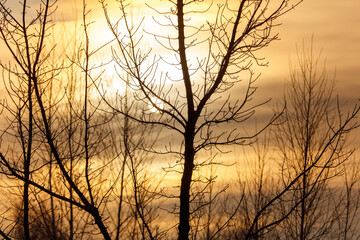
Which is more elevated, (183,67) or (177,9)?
(177,9)

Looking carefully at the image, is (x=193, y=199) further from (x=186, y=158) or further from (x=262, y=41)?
(x=262, y=41)

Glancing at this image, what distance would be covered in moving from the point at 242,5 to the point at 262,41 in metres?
0.51

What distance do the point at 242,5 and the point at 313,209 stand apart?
33.9 ft

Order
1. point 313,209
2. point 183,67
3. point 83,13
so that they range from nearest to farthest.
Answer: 1. point 83,13
2. point 183,67
3. point 313,209

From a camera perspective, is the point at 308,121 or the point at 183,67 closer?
the point at 183,67

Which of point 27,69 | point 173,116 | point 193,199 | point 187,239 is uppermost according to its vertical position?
point 27,69

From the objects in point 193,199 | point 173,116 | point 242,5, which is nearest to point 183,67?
point 173,116

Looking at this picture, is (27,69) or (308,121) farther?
(308,121)

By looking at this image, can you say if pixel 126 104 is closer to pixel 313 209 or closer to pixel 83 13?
pixel 313 209

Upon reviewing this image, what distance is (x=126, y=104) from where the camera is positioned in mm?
16078

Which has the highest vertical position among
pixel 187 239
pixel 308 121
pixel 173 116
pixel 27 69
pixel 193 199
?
pixel 308 121

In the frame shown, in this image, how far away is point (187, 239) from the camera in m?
6.19

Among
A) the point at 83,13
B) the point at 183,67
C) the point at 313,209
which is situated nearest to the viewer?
the point at 83,13

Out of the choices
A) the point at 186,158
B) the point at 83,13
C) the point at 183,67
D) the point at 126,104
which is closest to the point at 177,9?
the point at 183,67
